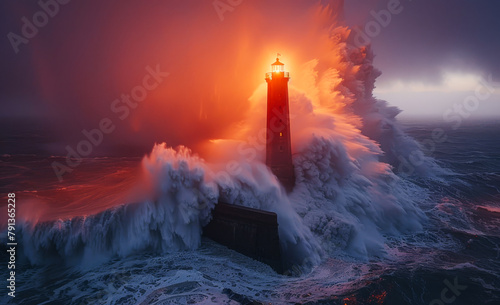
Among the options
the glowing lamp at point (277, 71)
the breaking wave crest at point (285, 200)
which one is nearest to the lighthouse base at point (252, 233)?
the breaking wave crest at point (285, 200)

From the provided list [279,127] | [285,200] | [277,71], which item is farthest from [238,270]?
[277,71]

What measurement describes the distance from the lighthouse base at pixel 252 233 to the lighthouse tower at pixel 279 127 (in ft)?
17.3

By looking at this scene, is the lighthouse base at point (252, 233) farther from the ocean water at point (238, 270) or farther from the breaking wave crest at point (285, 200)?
the breaking wave crest at point (285, 200)

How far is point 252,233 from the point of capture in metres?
12.0

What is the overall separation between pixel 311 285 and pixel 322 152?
940 centimetres

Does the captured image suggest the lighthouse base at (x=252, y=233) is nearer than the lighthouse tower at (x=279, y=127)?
Yes

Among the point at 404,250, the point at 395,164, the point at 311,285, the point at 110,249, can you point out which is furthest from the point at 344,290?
the point at 395,164

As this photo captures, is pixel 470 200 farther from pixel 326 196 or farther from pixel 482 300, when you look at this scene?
pixel 482 300

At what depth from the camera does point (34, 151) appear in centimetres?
3434

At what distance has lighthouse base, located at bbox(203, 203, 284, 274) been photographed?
11727 mm

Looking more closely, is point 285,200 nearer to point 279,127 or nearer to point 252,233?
point 252,233

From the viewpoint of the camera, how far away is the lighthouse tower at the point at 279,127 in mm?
16312

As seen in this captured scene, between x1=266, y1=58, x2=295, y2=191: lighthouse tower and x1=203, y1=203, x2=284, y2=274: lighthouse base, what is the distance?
5.26 m

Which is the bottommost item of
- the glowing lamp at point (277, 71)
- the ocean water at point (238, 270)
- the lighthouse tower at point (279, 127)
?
the ocean water at point (238, 270)
